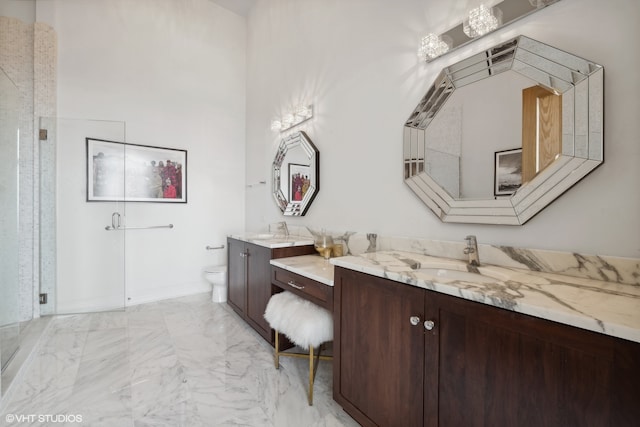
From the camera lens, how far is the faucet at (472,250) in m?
1.36

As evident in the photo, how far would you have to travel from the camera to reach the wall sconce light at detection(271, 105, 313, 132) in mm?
2715

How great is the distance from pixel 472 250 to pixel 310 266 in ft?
3.33

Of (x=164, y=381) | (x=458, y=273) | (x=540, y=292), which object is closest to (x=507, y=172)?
(x=458, y=273)

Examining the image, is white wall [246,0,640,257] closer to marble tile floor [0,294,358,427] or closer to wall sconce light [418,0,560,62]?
wall sconce light [418,0,560,62]

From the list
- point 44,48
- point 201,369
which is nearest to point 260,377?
point 201,369

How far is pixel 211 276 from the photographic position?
3301 mm

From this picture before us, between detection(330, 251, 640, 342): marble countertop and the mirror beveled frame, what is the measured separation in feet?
0.99

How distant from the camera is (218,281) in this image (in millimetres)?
3320

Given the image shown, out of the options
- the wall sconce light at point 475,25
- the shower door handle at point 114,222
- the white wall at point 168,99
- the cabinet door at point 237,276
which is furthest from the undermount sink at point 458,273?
the shower door handle at point 114,222

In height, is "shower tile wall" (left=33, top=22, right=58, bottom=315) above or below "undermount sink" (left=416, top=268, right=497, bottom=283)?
above

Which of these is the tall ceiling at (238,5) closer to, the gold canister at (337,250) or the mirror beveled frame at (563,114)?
the mirror beveled frame at (563,114)

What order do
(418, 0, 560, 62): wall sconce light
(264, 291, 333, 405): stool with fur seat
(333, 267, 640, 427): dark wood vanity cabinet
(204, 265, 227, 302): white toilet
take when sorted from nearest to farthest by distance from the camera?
(333, 267, 640, 427): dark wood vanity cabinet < (418, 0, 560, 62): wall sconce light < (264, 291, 333, 405): stool with fur seat < (204, 265, 227, 302): white toilet

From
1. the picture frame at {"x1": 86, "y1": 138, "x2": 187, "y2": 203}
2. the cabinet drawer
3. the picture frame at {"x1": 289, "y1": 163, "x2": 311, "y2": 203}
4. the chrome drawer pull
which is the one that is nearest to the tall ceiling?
the picture frame at {"x1": 86, "y1": 138, "x2": 187, "y2": 203}

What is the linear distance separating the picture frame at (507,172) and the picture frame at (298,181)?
1.65 metres
